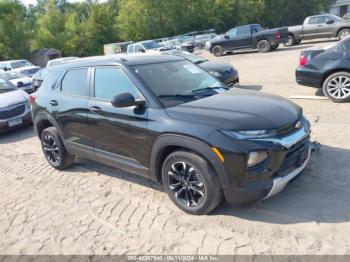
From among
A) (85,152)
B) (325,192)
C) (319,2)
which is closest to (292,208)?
(325,192)

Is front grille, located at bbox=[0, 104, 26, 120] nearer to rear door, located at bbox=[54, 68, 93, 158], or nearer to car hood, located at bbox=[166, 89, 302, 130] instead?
rear door, located at bbox=[54, 68, 93, 158]

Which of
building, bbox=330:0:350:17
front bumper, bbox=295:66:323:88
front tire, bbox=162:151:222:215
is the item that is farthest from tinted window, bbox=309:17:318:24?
building, bbox=330:0:350:17

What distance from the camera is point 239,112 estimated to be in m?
3.78

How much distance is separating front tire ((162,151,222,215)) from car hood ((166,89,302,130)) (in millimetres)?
432

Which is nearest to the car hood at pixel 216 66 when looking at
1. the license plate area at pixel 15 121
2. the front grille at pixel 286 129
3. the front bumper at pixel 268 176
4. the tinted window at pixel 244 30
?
the license plate area at pixel 15 121

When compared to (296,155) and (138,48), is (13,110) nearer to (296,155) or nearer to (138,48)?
(296,155)

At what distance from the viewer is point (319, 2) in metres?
60.5

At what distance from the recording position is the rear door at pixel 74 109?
195 inches

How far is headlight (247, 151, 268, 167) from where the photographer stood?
11.4 feet

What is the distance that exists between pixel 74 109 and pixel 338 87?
229 inches

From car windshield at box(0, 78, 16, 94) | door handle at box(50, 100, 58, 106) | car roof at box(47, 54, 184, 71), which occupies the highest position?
car roof at box(47, 54, 184, 71)

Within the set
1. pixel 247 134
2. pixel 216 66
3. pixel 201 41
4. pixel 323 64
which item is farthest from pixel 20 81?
pixel 201 41

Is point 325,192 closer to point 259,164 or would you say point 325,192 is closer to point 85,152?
point 259,164

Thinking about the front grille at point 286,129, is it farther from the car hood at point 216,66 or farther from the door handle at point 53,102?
the car hood at point 216,66
